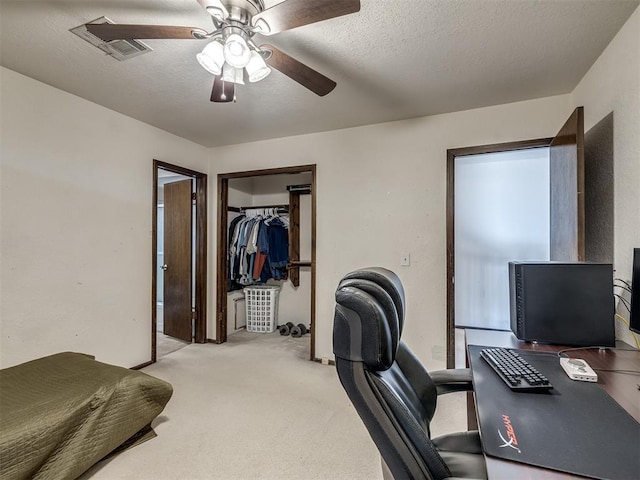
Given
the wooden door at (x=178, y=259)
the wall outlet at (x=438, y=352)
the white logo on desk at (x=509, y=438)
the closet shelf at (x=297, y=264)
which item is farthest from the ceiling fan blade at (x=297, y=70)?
the closet shelf at (x=297, y=264)

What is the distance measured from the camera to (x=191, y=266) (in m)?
3.73

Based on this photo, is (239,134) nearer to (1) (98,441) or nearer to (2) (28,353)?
(2) (28,353)

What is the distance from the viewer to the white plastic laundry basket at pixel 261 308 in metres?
4.21

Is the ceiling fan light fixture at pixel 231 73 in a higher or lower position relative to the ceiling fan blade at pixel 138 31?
lower

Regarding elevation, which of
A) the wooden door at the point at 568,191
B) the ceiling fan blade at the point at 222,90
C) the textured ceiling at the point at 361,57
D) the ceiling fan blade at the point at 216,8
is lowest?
the wooden door at the point at 568,191

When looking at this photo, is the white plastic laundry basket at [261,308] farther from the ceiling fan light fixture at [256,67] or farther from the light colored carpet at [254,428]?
the ceiling fan light fixture at [256,67]

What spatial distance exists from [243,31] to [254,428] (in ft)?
7.28

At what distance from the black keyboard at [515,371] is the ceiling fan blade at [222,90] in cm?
180

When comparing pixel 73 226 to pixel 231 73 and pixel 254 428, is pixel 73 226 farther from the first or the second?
pixel 254 428

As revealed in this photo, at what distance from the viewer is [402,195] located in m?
2.87

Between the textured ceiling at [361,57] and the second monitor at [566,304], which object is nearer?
the second monitor at [566,304]

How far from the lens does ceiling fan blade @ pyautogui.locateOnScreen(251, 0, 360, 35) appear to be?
3.78ft

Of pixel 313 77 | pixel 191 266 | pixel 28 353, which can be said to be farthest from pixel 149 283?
pixel 313 77

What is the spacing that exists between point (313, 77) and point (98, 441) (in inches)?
84.5
